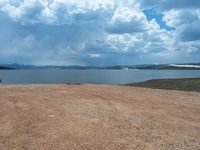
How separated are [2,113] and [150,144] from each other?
833 centimetres

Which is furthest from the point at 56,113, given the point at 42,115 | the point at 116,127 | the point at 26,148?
the point at 26,148

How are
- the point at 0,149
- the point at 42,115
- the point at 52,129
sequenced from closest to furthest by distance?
the point at 0,149 < the point at 52,129 < the point at 42,115

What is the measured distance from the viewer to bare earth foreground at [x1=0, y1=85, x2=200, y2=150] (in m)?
13.6

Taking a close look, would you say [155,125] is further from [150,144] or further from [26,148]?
[26,148]

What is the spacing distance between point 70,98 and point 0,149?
36.1ft

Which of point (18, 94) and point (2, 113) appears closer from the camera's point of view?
point (2, 113)

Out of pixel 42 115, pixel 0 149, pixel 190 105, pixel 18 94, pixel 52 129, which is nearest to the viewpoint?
pixel 0 149

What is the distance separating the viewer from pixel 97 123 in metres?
16.5

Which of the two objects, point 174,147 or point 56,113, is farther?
point 56,113

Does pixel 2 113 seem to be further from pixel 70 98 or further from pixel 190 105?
pixel 190 105

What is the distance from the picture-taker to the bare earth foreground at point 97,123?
13.6 meters

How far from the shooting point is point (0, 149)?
42.4 ft

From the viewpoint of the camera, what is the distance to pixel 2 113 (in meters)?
19.0

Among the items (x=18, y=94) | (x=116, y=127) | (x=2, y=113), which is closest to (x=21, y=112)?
(x=2, y=113)
